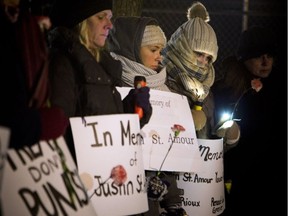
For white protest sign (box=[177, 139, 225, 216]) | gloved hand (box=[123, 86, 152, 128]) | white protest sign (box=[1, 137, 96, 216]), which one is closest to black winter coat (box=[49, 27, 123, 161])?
gloved hand (box=[123, 86, 152, 128])

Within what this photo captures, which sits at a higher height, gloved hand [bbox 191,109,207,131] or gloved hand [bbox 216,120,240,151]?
gloved hand [bbox 191,109,207,131]

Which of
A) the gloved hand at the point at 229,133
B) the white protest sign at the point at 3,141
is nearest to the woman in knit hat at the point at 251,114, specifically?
the gloved hand at the point at 229,133

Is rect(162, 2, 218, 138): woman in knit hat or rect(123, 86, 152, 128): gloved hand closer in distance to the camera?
rect(123, 86, 152, 128): gloved hand

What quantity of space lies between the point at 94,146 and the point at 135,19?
137cm

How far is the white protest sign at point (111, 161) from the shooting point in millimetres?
4016

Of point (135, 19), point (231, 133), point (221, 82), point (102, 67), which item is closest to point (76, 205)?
point (102, 67)

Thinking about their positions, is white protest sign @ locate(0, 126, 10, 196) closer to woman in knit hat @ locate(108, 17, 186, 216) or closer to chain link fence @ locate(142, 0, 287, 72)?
woman in knit hat @ locate(108, 17, 186, 216)

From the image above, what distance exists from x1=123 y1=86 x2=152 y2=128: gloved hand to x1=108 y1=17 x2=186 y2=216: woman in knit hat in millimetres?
402

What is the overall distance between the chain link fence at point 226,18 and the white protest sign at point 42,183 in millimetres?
5381

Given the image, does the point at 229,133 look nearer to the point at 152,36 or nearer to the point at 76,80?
the point at 152,36

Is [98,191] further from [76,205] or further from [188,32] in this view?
[188,32]

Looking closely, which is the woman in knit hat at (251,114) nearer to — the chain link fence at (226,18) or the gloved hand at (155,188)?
the gloved hand at (155,188)

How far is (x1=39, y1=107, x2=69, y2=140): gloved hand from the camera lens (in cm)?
325

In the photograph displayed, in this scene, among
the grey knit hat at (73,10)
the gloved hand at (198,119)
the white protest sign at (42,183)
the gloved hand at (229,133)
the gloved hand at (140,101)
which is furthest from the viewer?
the gloved hand at (229,133)
